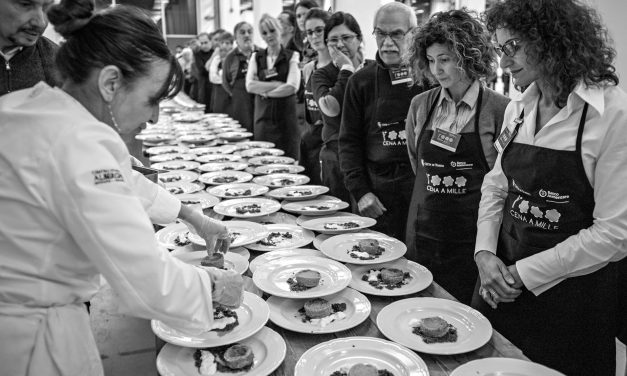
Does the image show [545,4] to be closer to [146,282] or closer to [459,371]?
[459,371]

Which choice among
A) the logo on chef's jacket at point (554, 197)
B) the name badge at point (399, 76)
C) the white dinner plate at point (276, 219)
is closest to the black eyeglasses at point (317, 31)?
the name badge at point (399, 76)

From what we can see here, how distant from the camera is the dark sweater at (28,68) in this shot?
6.00ft

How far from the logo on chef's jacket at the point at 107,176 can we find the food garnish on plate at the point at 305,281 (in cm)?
75

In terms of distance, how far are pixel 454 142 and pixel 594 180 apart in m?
0.63

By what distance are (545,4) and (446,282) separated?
114 centimetres

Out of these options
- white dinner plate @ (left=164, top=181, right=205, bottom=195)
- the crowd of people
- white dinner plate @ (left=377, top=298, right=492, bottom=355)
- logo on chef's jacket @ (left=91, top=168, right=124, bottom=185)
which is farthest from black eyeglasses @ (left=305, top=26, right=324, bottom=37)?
logo on chef's jacket @ (left=91, top=168, right=124, bottom=185)

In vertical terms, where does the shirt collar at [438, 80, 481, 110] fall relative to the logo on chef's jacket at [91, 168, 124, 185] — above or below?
above

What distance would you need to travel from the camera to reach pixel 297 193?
2551 millimetres

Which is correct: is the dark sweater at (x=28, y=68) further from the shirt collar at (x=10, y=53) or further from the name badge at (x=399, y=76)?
the name badge at (x=399, y=76)

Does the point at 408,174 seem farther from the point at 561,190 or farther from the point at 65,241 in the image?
the point at 65,241

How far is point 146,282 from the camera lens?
889mm

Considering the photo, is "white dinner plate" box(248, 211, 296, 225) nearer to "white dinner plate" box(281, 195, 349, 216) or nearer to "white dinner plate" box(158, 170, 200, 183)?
"white dinner plate" box(281, 195, 349, 216)

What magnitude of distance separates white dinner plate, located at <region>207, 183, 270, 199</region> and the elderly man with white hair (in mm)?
473

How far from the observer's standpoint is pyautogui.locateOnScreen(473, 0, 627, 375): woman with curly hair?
1372 millimetres
